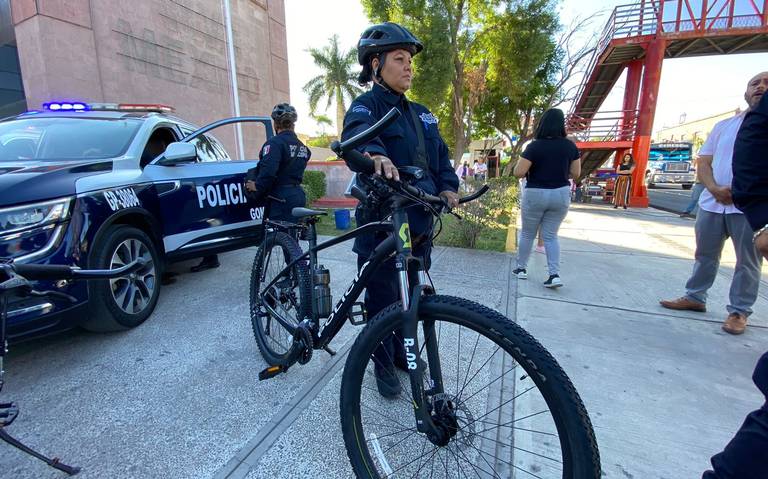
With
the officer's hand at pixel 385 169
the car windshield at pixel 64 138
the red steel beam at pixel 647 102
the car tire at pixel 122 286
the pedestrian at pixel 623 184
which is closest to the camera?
the officer's hand at pixel 385 169

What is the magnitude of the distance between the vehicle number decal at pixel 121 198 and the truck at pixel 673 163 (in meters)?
27.2

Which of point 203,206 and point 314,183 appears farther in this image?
point 314,183

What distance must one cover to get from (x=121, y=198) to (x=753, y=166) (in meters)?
3.77

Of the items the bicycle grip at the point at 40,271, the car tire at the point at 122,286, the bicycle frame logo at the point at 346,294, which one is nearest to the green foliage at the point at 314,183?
the car tire at the point at 122,286

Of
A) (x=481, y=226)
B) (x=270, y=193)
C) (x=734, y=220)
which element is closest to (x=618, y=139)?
(x=481, y=226)

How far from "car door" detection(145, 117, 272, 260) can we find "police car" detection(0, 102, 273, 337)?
1 centimetres

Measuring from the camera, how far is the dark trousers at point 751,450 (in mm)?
1131

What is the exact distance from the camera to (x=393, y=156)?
6.45 ft

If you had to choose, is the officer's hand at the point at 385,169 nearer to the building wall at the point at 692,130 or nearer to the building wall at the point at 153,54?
the building wall at the point at 153,54

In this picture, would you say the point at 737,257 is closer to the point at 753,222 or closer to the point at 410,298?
the point at 753,222

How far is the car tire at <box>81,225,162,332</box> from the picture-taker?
2676mm

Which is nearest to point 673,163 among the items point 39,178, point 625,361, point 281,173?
point 625,361

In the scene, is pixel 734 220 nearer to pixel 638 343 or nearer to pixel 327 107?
pixel 638 343

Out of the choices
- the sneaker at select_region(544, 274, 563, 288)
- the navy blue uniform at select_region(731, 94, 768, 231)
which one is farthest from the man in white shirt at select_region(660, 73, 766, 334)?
the navy blue uniform at select_region(731, 94, 768, 231)
